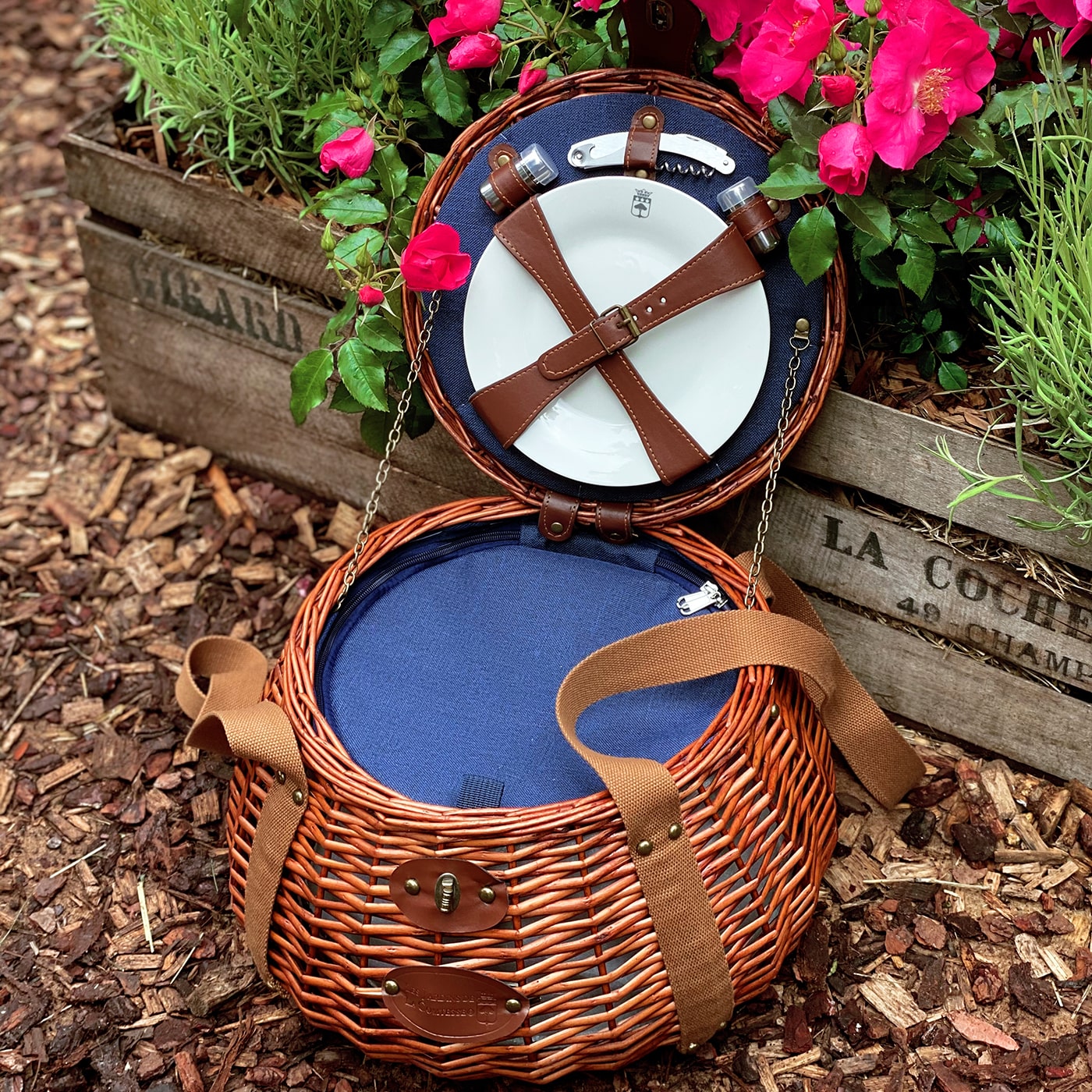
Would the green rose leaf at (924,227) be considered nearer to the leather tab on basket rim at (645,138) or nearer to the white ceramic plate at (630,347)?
the white ceramic plate at (630,347)

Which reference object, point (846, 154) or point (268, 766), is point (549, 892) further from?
point (846, 154)

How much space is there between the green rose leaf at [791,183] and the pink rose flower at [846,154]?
0.05 metres

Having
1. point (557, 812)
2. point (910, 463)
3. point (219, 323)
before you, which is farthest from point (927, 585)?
point (219, 323)

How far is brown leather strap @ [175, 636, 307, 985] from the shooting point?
1425mm

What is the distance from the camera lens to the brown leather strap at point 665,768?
4.45ft

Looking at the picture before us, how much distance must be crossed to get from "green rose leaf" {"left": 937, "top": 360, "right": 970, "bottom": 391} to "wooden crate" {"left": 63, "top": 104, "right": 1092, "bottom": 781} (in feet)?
0.21

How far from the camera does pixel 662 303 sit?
1.56 m

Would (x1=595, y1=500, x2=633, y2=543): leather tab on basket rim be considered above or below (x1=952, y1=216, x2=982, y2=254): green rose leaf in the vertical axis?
below

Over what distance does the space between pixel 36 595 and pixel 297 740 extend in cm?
89

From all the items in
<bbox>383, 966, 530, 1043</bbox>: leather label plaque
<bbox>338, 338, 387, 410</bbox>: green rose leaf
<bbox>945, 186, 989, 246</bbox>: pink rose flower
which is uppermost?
<bbox>945, 186, 989, 246</bbox>: pink rose flower

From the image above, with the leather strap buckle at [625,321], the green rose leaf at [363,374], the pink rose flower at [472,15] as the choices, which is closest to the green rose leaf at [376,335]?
the green rose leaf at [363,374]

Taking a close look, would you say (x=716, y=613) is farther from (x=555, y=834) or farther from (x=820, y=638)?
(x=555, y=834)

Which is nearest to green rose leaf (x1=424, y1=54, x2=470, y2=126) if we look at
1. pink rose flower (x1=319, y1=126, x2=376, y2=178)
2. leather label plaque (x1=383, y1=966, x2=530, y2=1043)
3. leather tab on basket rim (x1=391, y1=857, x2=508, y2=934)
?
pink rose flower (x1=319, y1=126, x2=376, y2=178)

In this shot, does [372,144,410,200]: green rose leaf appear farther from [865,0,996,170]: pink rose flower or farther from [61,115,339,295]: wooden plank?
[865,0,996,170]: pink rose flower
